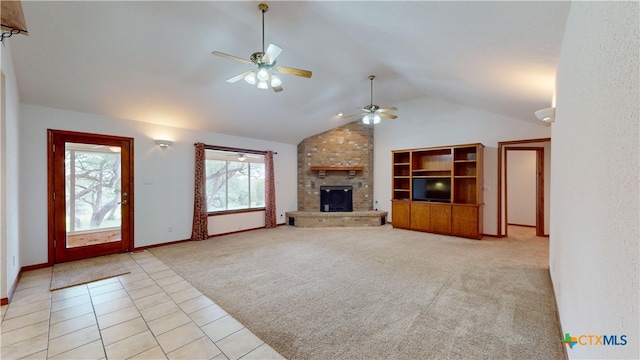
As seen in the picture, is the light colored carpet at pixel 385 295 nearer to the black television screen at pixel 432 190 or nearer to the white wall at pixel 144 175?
the white wall at pixel 144 175

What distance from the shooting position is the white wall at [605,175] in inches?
30.6

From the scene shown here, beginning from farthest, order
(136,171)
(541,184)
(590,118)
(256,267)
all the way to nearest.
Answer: (541,184) → (136,171) → (256,267) → (590,118)

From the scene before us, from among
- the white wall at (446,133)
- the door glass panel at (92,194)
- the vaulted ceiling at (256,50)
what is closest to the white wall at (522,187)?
the white wall at (446,133)

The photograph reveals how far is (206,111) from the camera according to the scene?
4.98 metres

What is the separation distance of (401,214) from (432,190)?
0.98 meters

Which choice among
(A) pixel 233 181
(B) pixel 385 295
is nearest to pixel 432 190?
(B) pixel 385 295

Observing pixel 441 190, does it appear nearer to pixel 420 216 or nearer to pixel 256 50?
pixel 420 216

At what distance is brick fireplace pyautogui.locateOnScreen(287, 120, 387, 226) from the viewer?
24.7ft

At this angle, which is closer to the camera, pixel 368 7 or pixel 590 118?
pixel 590 118

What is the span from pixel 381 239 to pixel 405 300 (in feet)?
9.12

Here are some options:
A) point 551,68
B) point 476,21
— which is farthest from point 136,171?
point 551,68

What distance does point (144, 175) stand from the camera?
191 inches

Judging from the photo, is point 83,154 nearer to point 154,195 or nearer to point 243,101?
point 154,195

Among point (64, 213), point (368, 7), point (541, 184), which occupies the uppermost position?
point (368, 7)
